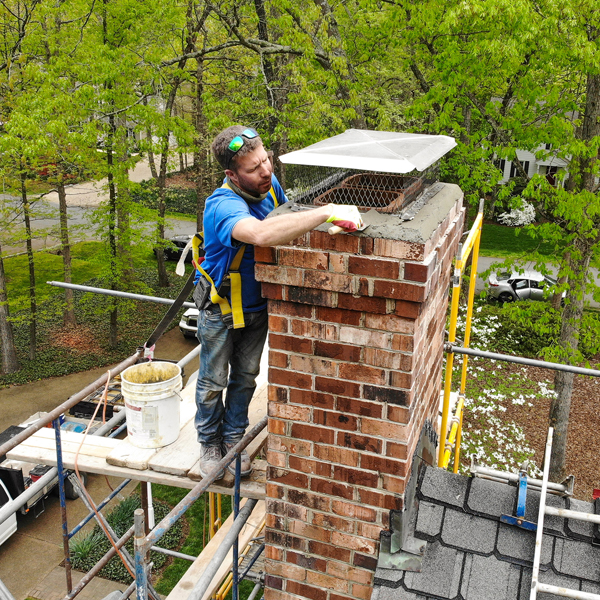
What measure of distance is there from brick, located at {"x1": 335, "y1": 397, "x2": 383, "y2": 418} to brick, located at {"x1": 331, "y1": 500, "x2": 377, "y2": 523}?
0.47 metres

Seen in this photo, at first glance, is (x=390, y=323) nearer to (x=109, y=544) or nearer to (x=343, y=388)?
(x=343, y=388)

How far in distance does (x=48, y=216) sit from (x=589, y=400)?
16270 mm

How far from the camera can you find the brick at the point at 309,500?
9.53 feet

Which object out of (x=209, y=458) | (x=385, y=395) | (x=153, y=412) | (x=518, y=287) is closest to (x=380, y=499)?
(x=385, y=395)

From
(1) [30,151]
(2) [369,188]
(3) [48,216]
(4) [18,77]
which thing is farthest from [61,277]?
(2) [369,188]

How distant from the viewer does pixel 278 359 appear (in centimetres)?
283

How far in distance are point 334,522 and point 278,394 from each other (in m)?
0.66

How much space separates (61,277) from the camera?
23.7 metres

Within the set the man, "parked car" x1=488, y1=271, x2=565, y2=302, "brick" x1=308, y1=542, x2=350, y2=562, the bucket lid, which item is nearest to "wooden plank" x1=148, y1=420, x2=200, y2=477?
the man

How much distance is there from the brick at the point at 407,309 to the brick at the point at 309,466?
840 mm

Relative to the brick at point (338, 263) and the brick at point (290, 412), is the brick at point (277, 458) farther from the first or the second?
the brick at point (338, 263)

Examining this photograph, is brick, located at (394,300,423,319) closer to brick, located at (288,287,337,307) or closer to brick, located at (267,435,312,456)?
brick, located at (288,287,337,307)

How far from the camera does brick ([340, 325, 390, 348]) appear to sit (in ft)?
8.43

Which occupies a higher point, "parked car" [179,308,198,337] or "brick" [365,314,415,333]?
"brick" [365,314,415,333]
